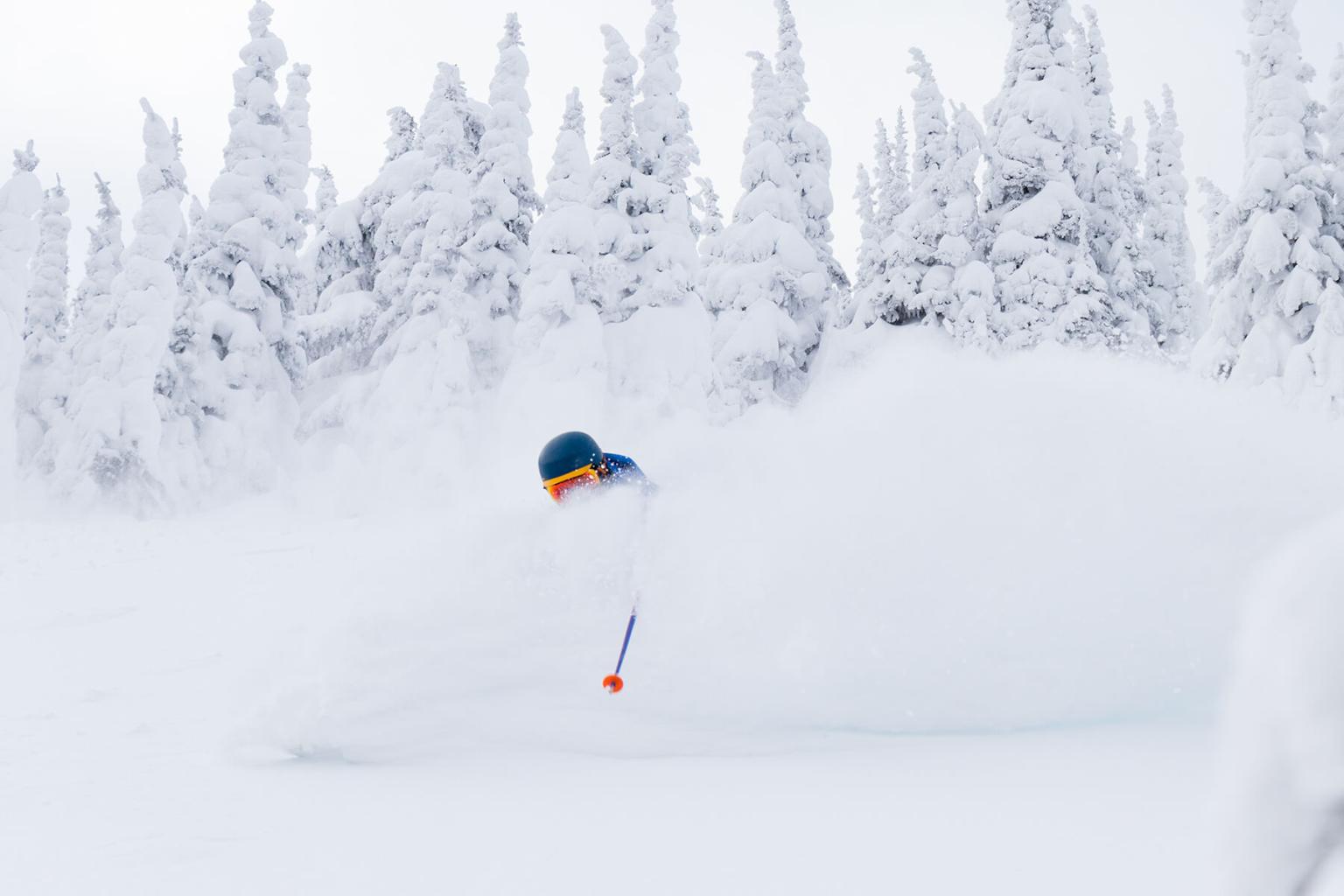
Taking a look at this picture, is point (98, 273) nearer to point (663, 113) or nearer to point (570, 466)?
point (663, 113)

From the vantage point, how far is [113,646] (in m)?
7.47

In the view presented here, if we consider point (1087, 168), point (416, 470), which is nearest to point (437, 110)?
point (416, 470)

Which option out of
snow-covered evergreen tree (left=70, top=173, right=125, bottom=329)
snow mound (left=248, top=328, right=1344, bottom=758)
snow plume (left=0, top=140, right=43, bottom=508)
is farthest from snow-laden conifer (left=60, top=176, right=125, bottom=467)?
snow mound (left=248, top=328, right=1344, bottom=758)

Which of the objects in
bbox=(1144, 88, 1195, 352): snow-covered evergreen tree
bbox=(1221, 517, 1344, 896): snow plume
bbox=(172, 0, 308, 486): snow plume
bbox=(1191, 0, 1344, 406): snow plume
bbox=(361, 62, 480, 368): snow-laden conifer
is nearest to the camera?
bbox=(1221, 517, 1344, 896): snow plume

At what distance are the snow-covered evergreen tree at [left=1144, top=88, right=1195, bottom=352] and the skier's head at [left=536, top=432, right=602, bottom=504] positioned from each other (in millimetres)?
33417

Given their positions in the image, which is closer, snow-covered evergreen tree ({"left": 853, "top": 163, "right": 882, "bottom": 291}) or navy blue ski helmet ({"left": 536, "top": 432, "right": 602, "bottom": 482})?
navy blue ski helmet ({"left": 536, "top": 432, "right": 602, "bottom": 482})

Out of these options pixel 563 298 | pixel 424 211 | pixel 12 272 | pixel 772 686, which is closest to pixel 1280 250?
pixel 563 298

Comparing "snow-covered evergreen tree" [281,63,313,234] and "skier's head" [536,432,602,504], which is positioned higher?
"snow-covered evergreen tree" [281,63,313,234]

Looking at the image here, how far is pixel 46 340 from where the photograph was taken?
32.9 m

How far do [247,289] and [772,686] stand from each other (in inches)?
1058

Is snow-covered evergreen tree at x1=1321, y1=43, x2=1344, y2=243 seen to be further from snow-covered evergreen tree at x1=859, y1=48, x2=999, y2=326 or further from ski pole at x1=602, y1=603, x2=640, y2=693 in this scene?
ski pole at x1=602, y1=603, x2=640, y2=693

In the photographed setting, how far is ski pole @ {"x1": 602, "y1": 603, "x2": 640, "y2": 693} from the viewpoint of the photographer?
15.0ft

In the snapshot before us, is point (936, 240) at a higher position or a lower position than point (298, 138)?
lower

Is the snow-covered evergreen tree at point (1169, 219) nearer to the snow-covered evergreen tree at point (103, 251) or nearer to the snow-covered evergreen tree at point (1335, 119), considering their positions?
the snow-covered evergreen tree at point (1335, 119)
